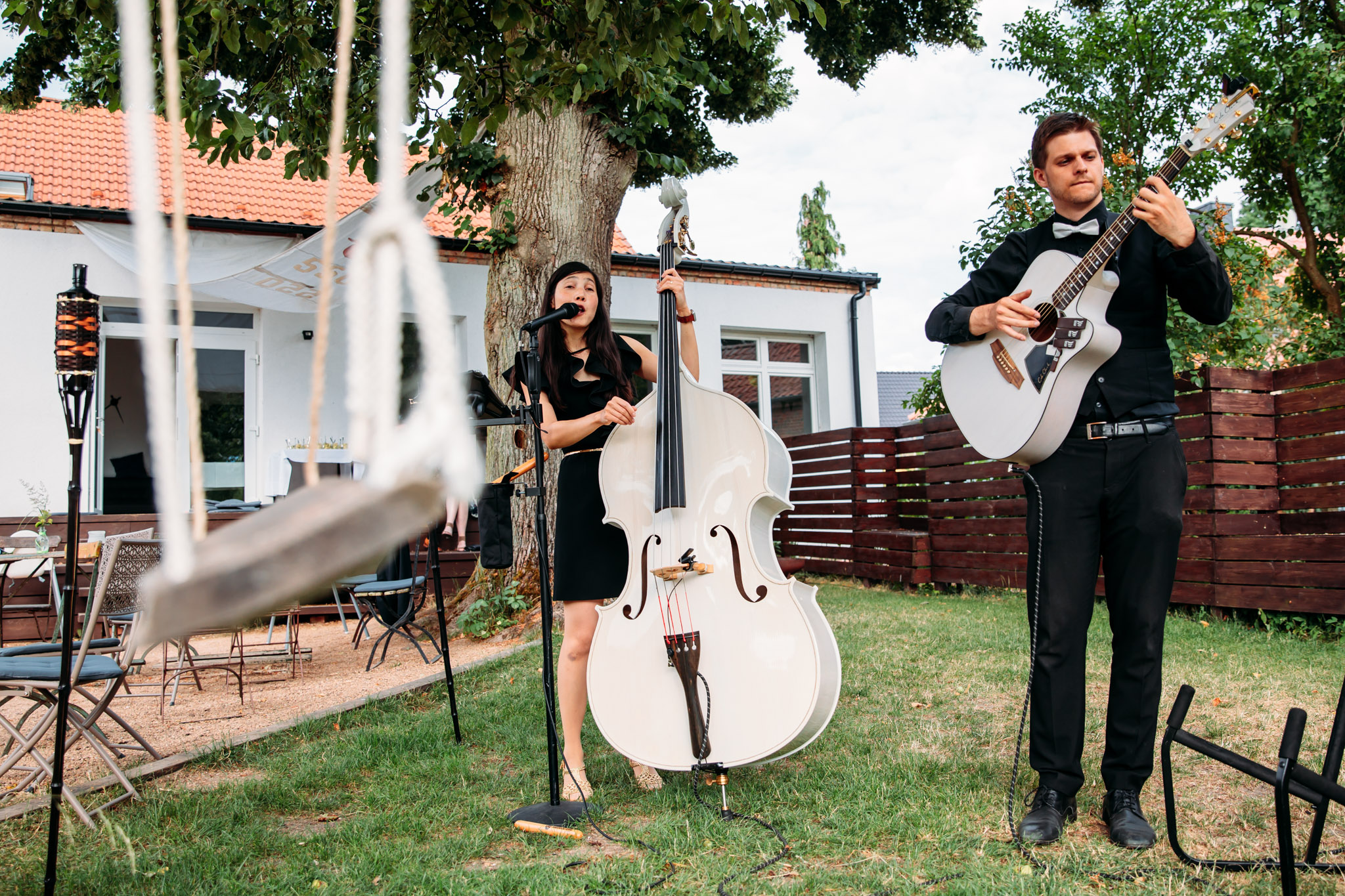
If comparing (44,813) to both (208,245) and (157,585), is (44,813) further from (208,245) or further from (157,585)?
(208,245)

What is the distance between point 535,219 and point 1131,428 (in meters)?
4.42

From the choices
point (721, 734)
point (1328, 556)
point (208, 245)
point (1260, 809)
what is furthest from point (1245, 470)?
point (208, 245)

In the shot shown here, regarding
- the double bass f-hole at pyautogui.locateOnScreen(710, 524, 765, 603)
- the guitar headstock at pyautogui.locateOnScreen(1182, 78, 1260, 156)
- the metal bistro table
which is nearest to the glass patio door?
the metal bistro table

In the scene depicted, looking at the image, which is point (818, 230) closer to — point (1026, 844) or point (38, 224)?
point (38, 224)

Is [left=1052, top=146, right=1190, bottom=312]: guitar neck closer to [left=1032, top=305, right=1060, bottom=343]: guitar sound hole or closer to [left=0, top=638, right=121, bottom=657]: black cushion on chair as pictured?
[left=1032, top=305, right=1060, bottom=343]: guitar sound hole

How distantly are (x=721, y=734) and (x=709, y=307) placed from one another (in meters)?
8.58

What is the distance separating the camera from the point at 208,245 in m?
7.98

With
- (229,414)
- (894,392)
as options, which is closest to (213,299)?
(229,414)

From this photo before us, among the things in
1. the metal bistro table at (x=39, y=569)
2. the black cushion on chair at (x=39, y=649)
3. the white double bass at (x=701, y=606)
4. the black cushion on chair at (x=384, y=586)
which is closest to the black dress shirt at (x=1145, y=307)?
the white double bass at (x=701, y=606)

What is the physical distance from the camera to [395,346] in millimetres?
506

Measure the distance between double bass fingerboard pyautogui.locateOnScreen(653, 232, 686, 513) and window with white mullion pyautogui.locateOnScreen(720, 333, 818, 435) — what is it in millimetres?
8124

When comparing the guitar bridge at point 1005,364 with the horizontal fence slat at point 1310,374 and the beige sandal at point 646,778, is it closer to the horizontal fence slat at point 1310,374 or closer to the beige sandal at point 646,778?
the beige sandal at point 646,778

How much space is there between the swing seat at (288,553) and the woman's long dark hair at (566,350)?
7.97 feet

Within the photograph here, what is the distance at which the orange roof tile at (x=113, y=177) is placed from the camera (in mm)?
9016
